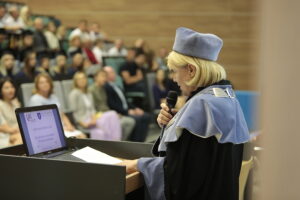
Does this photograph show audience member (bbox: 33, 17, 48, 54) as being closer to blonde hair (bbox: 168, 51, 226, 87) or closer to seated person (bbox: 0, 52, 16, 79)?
seated person (bbox: 0, 52, 16, 79)

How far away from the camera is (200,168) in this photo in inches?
76.7

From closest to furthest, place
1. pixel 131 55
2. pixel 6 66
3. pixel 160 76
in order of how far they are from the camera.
→ pixel 6 66 → pixel 160 76 → pixel 131 55

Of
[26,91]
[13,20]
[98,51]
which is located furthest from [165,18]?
[26,91]

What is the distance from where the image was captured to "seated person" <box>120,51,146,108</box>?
7734 mm

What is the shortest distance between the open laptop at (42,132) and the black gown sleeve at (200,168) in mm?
709

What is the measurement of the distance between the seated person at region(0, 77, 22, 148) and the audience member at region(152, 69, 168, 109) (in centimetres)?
290

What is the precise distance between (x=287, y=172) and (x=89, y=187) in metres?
1.74

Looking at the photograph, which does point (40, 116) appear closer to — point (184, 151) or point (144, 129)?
point (184, 151)

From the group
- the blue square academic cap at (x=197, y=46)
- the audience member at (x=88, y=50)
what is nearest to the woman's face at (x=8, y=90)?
the blue square academic cap at (x=197, y=46)

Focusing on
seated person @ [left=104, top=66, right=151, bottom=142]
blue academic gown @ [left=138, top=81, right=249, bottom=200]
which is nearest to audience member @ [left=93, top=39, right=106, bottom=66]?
seated person @ [left=104, top=66, right=151, bottom=142]

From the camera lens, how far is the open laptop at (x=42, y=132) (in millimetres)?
2457

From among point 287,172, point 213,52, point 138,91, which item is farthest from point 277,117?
point 138,91

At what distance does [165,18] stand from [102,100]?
241 inches

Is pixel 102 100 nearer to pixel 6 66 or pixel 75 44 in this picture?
pixel 6 66
